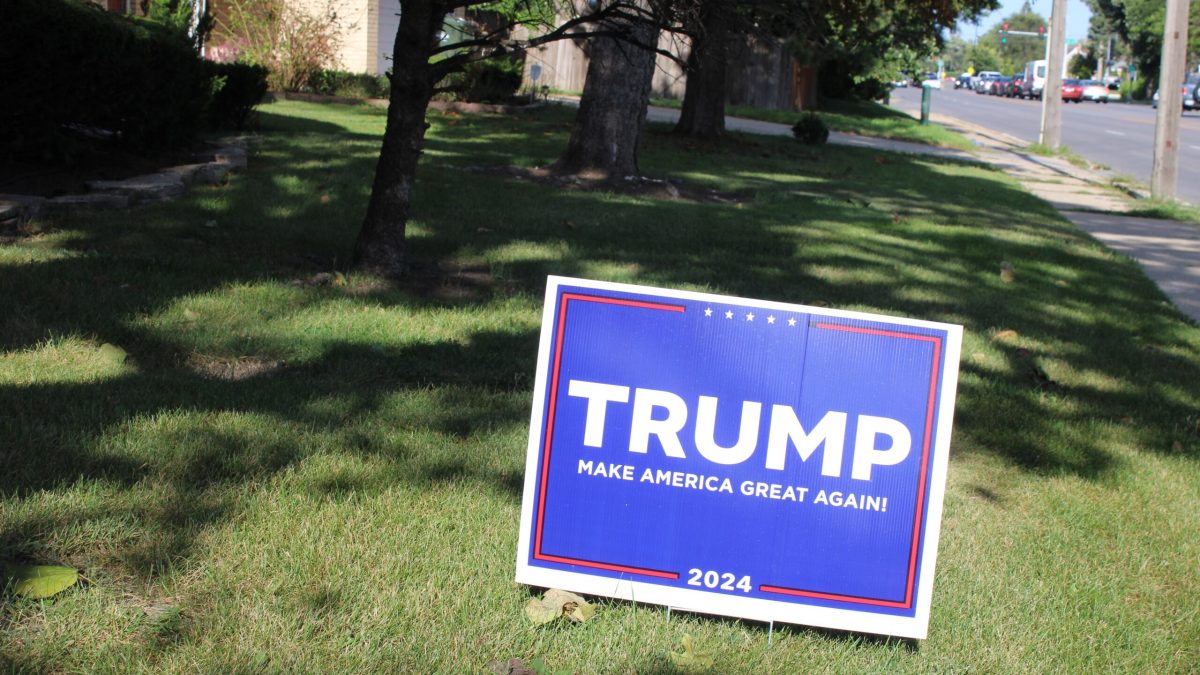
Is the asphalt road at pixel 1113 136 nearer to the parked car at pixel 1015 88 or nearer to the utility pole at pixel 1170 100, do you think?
the utility pole at pixel 1170 100

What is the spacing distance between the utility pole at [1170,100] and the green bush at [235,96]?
1176cm

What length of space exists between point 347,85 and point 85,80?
14995 millimetres

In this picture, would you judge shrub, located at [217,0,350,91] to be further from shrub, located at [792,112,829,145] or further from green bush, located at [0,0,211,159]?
green bush, located at [0,0,211,159]

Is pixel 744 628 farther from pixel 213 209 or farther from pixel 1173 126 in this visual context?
pixel 1173 126

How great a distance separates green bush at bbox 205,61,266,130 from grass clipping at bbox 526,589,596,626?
10596 mm

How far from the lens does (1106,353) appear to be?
640 centimetres

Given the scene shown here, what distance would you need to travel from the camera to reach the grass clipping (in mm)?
3027

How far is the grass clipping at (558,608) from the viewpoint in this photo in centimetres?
303

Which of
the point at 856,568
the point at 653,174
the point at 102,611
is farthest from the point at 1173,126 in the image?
the point at 102,611

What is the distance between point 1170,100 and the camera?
53.5 feet

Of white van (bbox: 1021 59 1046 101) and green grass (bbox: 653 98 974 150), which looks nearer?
green grass (bbox: 653 98 974 150)

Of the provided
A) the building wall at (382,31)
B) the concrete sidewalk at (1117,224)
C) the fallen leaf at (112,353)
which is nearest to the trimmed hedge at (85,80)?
the fallen leaf at (112,353)

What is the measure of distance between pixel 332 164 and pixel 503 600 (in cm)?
805

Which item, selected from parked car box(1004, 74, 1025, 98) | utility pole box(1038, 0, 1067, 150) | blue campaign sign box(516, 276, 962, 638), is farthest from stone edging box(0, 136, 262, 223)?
parked car box(1004, 74, 1025, 98)
